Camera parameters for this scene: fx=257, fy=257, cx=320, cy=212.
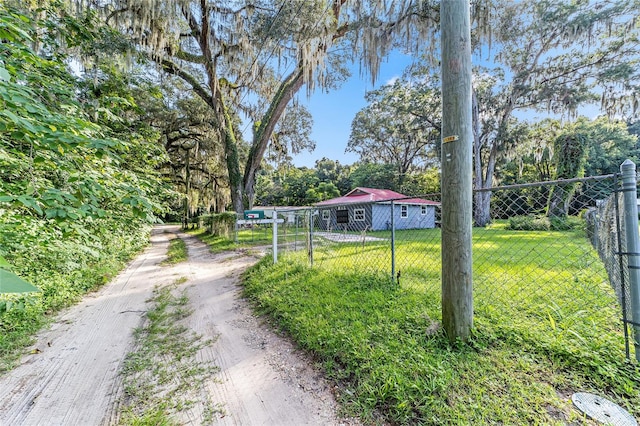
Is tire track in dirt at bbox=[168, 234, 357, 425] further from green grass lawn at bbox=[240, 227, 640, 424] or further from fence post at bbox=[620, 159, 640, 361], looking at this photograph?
fence post at bbox=[620, 159, 640, 361]

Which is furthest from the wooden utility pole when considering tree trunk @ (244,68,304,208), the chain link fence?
tree trunk @ (244,68,304,208)

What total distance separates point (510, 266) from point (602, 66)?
15.0 meters

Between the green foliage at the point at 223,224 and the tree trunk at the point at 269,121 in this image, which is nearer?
the tree trunk at the point at 269,121

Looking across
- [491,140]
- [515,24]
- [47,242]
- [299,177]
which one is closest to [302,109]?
[515,24]

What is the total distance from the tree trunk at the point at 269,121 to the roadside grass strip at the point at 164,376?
26.2 feet

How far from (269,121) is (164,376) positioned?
907 cm

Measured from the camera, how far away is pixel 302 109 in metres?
12.7

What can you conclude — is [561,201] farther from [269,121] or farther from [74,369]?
[74,369]

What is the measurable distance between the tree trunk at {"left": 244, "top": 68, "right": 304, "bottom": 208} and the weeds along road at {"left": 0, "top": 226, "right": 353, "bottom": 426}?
7.47m

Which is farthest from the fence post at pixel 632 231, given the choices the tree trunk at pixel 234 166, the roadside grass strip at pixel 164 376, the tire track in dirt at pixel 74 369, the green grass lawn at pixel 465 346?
the tree trunk at pixel 234 166

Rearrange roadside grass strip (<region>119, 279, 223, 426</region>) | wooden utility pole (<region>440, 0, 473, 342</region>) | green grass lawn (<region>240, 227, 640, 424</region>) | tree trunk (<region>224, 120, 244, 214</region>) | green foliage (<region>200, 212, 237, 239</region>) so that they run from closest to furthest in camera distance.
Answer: green grass lawn (<region>240, 227, 640, 424</region>)
roadside grass strip (<region>119, 279, 223, 426</region>)
wooden utility pole (<region>440, 0, 473, 342</region>)
tree trunk (<region>224, 120, 244, 214</region>)
green foliage (<region>200, 212, 237, 239</region>)

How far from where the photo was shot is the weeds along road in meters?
1.71

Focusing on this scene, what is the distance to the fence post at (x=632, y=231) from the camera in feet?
5.49

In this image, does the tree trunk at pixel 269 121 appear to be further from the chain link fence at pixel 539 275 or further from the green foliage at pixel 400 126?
the green foliage at pixel 400 126
